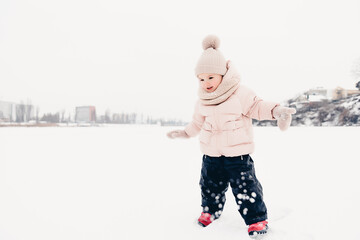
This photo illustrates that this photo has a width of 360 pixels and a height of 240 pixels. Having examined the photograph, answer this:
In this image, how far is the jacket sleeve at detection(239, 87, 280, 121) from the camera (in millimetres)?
1960

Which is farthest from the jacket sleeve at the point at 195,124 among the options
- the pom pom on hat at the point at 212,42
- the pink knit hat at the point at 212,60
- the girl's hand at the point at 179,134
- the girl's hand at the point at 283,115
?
the girl's hand at the point at 283,115

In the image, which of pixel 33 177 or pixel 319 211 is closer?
pixel 319 211

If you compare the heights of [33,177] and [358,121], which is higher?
[358,121]

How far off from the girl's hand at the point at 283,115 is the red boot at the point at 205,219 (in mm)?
1032

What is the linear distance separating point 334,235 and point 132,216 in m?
1.71

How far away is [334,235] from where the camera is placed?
1736mm

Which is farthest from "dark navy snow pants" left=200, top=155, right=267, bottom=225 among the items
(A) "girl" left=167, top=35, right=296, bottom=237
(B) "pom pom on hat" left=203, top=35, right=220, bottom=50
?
(B) "pom pom on hat" left=203, top=35, right=220, bottom=50

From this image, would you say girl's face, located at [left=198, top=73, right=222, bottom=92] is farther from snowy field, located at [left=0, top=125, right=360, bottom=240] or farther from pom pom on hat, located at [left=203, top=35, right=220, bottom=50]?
snowy field, located at [left=0, top=125, right=360, bottom=240]

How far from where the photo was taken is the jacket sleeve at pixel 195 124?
238 cm

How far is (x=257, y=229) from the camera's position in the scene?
1.81 metres

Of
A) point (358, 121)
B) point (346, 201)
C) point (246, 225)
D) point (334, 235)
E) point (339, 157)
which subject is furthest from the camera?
point (358, 121)

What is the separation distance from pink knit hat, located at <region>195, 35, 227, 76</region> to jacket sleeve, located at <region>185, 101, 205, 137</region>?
0.41m

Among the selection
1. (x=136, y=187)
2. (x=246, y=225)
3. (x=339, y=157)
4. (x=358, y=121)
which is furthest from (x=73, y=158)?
(x=358, y=121)

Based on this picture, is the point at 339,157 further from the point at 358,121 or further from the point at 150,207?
the point at 358,121
